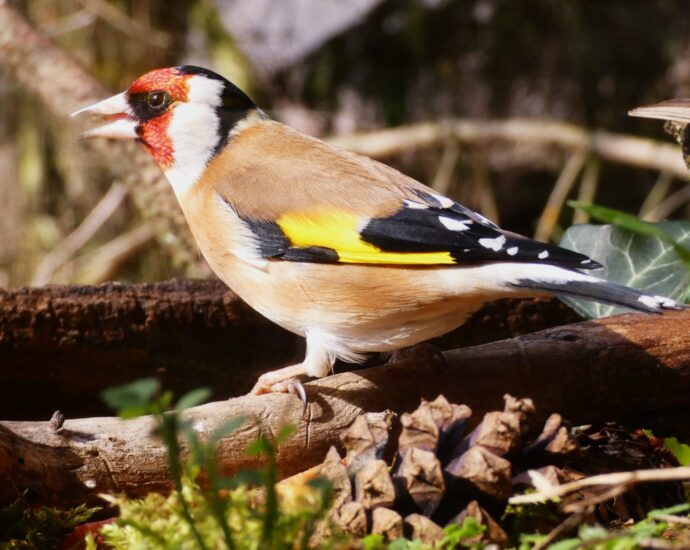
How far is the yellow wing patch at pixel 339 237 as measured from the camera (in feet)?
6.92

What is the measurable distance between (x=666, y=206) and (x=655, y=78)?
757 millimetres

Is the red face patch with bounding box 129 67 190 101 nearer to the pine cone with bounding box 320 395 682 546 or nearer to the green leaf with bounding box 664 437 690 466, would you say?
the pine cone with bounding box 320 395 682 546

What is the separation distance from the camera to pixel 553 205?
4855 mm

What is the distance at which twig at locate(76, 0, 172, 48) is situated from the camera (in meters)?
5.18

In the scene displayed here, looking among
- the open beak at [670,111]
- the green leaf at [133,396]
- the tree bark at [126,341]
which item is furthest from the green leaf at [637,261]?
the green leaf at [133,396]

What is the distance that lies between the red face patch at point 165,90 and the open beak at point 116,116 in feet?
0.10

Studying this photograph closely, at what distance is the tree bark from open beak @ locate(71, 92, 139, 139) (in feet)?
1.73

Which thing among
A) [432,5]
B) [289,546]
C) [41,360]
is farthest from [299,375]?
[432,5]

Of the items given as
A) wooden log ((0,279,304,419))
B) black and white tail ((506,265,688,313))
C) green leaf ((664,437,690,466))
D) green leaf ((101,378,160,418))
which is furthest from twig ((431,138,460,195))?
green leaf ((101,378,160,418))

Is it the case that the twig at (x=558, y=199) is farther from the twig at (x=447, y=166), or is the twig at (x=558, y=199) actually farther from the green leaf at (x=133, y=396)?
the green leaf at (x=133, y=396)

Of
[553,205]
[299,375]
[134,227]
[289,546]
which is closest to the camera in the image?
[289,546]

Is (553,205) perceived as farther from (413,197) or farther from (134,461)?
(134,461)

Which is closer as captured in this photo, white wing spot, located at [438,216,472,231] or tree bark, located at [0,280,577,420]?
white wing spot, located at [438,216,472,231]

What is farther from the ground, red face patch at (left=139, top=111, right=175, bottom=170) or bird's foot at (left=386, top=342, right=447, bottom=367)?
red face patch at (left=139, top=111, right=175, bottom=170)
